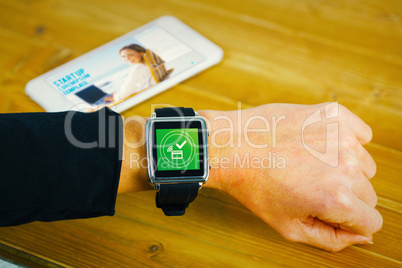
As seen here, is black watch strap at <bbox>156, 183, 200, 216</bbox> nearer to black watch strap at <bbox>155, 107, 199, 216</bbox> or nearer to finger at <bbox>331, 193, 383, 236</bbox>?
black watch strap at <bbox>155, 107, 199, 216</bbox>

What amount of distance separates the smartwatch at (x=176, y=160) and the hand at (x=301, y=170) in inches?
2.5

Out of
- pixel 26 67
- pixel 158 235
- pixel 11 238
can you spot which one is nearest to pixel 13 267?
pixel 11 238

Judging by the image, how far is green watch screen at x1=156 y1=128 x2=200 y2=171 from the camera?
67cm

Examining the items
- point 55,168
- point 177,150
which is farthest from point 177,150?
point 55,168

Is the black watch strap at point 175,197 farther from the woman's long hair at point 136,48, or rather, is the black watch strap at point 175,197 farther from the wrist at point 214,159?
the woman's long hair at point 136,48

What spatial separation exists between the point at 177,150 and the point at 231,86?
0.31 metres

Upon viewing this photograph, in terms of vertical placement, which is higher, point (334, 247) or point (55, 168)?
point (55, 168)

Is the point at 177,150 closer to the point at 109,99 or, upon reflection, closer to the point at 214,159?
the point at 214,159

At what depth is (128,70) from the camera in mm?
896

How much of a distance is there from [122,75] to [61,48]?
0.20 m

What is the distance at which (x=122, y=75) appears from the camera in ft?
2.90

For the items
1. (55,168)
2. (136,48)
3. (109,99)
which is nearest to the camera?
(55,168)

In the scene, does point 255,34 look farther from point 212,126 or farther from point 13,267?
point 13,267

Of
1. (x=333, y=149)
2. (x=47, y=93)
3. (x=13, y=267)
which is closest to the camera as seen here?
(x=13, y=267)
